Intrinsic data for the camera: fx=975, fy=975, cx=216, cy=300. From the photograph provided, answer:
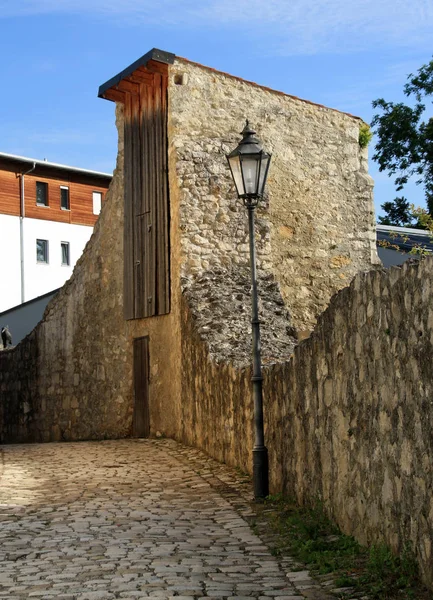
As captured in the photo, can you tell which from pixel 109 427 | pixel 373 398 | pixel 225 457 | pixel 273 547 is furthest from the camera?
pixel 109 427

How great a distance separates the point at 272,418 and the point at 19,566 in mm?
3881

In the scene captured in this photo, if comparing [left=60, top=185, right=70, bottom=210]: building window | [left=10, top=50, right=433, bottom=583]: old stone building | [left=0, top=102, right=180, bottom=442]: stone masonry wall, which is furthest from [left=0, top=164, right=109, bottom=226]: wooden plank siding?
[left=0, top=102, right=180, bottom=442]: stone masonry wall

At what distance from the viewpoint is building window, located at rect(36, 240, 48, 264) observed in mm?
45841

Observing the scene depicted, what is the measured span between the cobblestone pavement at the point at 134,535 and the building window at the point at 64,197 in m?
33.9

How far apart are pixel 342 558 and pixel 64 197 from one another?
4159 centimetres

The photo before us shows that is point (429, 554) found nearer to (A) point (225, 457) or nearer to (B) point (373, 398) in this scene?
(B) point (373, 398)

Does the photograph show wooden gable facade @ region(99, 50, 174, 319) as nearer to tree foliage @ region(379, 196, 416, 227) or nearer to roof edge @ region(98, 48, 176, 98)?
roof edge @ region(98, 48, 176, 98)

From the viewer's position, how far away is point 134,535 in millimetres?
7621

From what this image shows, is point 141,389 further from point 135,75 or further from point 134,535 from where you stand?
point 134,535

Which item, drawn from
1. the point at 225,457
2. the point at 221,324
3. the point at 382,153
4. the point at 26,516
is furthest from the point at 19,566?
the point at 382,153

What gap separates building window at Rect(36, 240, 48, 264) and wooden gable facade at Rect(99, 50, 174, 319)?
2813 cm

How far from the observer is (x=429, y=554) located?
531 cm

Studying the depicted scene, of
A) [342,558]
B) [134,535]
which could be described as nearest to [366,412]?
[342,558]

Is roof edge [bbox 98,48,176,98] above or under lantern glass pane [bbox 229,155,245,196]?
above
